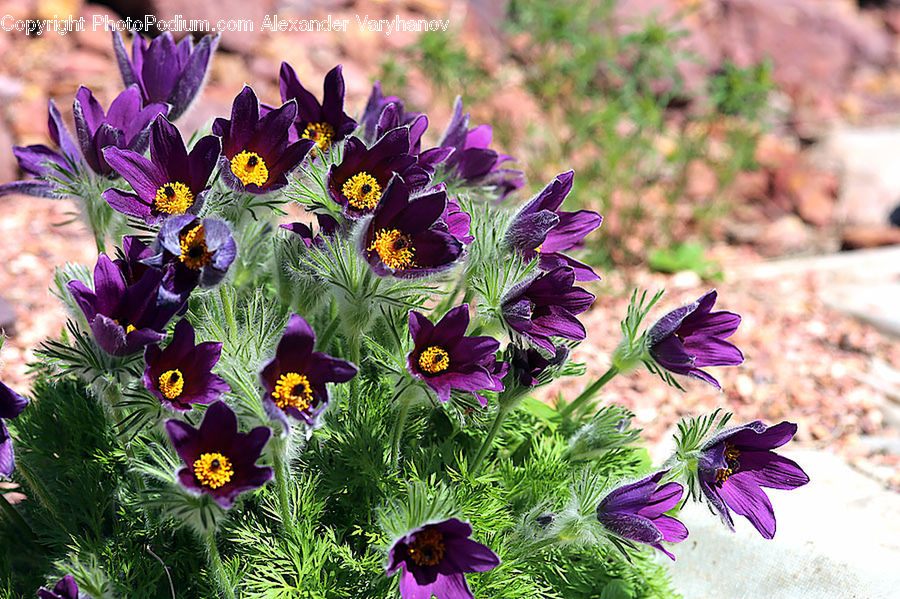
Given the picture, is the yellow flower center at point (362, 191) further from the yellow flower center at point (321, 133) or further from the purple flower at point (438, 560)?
the purple flower at point (438, 560)

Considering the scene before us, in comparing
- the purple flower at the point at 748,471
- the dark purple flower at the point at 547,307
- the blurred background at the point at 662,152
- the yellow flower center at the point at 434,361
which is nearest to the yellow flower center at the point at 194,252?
the yellow flower center at the point at 434,361

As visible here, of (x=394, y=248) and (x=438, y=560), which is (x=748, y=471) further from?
(x=394, y=248)

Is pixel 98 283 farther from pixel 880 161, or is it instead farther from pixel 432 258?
pixel 880 161

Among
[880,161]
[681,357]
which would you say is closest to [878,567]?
[681,357]

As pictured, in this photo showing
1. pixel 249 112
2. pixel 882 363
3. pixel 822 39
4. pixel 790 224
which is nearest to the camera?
pixel 249 112

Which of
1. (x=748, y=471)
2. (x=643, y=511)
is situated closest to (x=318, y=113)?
(x=643, y=511)

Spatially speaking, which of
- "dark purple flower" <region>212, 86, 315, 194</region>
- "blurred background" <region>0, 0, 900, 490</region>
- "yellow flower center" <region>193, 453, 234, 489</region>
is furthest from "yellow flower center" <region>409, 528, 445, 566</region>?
"blurred background" <region>0, 0, 900, 490</region>
